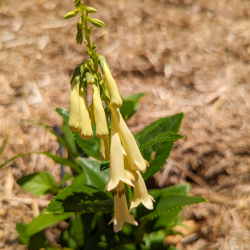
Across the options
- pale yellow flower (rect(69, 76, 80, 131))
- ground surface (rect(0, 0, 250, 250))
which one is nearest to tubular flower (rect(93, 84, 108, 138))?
pale yellow flower (rect(69, 76, 80, 131))

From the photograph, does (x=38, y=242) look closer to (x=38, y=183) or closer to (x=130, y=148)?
(x=38, y=183)

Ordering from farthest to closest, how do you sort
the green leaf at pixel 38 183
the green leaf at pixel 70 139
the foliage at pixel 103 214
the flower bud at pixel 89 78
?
the green leaf at pixel 70 139 → the green leaf at pixel 38 183 → the foliage at pixel 103 214 → the flower bud at pixel 89 78

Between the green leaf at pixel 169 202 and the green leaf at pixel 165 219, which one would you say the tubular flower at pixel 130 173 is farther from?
the green leaf at pixel 165 219

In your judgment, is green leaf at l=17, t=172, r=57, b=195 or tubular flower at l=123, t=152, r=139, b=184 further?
green leaf at l=17, t=172, r=57, b=195

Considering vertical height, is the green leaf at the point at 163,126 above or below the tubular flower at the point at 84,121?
below

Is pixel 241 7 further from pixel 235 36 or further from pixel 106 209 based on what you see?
pixel 106 209

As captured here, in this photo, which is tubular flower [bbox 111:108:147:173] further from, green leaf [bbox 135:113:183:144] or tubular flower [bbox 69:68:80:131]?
green leaf [bbox 135:113:183:144]

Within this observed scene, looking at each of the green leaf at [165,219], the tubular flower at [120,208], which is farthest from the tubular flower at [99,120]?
the green leaf at [165,219]

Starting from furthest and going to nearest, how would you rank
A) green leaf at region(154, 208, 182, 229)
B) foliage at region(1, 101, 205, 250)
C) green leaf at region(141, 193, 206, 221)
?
green leaf at region(154, 208, 182, 229), foliage at region(1, 101, 205, 250), green leaf at region(141, 193, 206, 221)

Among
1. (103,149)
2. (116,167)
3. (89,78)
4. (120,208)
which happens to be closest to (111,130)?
(103,149)

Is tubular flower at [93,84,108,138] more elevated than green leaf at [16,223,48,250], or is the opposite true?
tubular flower at [93,84,108,138]
